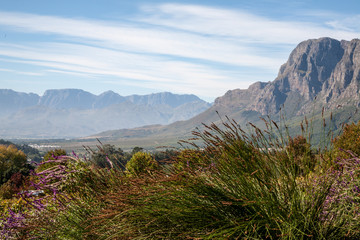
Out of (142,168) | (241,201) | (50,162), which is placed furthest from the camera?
(50,162)

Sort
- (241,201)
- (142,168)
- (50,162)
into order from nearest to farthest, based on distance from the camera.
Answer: (241,201), (142,168), (50,162)

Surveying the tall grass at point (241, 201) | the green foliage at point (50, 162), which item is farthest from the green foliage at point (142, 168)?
the green foliage at point (50, 162)

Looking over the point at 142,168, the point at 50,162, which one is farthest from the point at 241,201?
the point at 50,162

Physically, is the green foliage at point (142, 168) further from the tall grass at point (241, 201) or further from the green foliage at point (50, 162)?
the green foliage at point (50, 162)

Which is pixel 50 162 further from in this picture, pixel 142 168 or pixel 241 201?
pixel 241 201

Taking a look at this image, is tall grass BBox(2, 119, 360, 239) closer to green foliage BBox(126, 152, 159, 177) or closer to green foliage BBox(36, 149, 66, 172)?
green foliage BBox(126, 152, 159, 177)

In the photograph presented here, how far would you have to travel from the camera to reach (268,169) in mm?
4355

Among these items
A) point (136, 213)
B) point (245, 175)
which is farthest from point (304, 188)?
point (136, 213)

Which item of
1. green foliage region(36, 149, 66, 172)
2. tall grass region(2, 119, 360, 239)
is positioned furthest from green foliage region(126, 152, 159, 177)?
green foliage region(36, 149, 66, 172)

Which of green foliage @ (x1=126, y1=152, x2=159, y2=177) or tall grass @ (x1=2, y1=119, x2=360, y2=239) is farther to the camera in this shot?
green foliage @ (x1=126, y1=152, x2=159, y2=177)

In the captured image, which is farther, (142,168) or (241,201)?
(142,168)

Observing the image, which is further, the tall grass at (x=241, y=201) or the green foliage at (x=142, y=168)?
the green foliage at (x=142, y=168)

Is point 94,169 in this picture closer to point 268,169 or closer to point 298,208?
point 268,169

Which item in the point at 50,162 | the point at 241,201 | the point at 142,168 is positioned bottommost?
Answer: the point at 50,162
